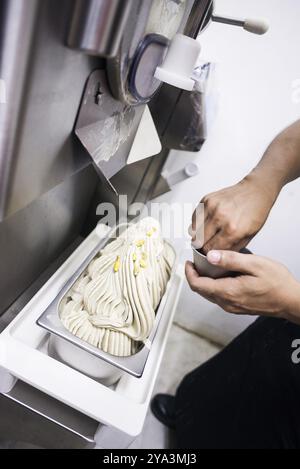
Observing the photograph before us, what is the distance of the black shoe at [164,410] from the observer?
1383mm

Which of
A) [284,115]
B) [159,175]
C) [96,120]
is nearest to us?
[96,120]

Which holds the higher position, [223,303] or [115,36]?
[115,36]

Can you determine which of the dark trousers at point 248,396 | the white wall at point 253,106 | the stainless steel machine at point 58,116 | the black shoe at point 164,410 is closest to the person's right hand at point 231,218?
the stainless steel machine at point 58,116

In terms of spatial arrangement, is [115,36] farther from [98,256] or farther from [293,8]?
[293,8]

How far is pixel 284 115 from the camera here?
1285mm

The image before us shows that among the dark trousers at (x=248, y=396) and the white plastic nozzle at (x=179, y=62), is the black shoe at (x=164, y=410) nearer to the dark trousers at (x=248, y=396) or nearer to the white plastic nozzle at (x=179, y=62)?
the dark trousers at (x=248, y=396)

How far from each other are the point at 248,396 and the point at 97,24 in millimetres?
1135

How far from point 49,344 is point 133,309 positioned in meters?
0.21

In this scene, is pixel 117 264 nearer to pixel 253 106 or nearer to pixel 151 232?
pixel 151 232

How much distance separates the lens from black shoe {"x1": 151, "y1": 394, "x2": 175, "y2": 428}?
1.38m

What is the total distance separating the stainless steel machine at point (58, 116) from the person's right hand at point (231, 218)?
263 millimetres

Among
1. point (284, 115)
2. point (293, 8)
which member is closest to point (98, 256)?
point (284, 115)

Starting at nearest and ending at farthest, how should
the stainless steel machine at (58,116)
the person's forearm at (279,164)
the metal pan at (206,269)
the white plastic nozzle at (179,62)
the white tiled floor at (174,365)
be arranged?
the stainless steel machine at (58,116), the white plastic nozzle at (179,62), the metal pan at (206,269), the person's forearm at (279,164), the white tiled floor at (174,365)

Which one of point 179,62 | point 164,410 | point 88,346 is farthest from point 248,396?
point 179,62
